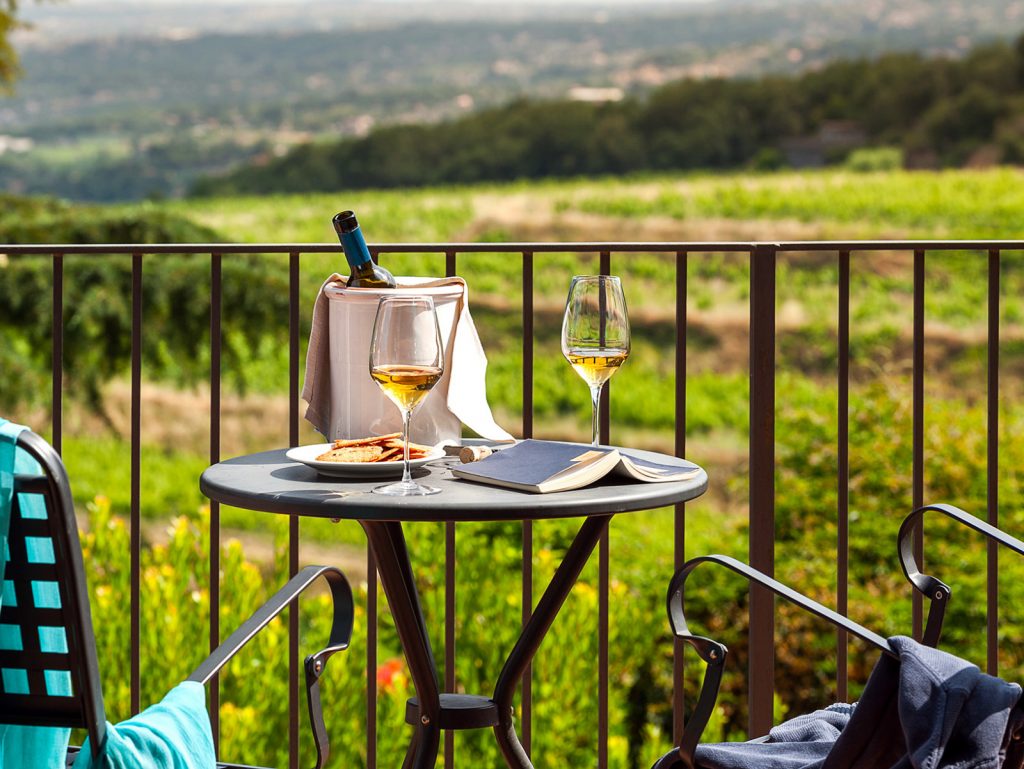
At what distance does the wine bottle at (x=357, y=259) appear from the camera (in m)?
1.90

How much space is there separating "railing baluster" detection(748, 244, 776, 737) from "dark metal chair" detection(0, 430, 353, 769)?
1.39 m

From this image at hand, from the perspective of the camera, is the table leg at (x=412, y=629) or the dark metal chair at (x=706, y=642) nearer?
the dark metal chair at (x=706, y=642)

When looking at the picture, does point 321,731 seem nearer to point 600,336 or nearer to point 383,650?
point 600,336

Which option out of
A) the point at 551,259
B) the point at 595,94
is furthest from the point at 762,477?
the point at 595,94

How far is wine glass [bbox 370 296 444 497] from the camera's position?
5.24 feet

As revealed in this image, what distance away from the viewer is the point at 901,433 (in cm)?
487

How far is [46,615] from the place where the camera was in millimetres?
1144

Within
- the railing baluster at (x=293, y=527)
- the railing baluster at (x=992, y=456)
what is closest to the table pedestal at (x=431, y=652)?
the railing baluster at (x=293, y=527)

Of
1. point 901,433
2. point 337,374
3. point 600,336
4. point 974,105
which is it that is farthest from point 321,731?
point 974,105

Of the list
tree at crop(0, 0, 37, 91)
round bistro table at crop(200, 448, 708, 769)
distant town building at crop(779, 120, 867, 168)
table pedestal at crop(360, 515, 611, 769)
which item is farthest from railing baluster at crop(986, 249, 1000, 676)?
distant town building at crop(779, 120, 867, 168)

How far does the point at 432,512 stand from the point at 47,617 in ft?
1.50

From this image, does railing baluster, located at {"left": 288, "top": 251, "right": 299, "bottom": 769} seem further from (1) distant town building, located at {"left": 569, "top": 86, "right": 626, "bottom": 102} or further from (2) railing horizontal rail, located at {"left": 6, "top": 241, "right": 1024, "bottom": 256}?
(1) distant town building, located at {"left": 569, "top": 86, "right": 626, "bottom": 102}

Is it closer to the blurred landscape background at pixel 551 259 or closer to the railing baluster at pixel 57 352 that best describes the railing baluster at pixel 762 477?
the railing baluster at pixel 57 352

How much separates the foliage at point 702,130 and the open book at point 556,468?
22.5 metres
